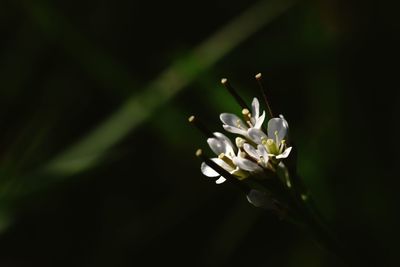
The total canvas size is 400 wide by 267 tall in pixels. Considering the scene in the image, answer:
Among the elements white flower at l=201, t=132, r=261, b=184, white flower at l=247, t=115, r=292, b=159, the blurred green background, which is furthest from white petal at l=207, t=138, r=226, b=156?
Answer: the blurred green background

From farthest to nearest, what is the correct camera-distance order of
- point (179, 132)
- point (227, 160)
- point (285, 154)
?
point (179, 132) → point (227, 160) → point (285, 154)

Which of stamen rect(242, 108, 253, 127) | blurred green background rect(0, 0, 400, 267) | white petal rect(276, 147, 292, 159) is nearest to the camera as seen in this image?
white petal rect(276, 147, 292, 159)

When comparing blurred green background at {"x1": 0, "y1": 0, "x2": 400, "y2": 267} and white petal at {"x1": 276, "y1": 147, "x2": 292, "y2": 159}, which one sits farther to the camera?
blurred green background at {"x1": 0, "y1": 0, "x2": 400, "y2": 267}

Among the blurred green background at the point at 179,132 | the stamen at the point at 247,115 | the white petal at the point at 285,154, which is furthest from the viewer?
the blurred green background at the point at 179,132

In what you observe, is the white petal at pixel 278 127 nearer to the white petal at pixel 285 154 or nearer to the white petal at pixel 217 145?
the white petal at pixel 285 154

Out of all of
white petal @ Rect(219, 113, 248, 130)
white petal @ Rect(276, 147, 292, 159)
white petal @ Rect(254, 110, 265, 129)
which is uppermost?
white petal @ Rect(219, 113, 248, 130)

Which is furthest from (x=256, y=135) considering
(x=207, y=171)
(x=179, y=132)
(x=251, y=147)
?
(x=179, y=132)

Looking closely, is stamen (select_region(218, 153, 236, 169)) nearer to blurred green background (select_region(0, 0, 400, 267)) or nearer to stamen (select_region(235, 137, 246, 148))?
stamen (select_region(235, 137, 246, 148))

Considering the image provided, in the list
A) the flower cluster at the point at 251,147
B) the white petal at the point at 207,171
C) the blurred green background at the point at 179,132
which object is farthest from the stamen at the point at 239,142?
the blurred green background at the point at 179,132

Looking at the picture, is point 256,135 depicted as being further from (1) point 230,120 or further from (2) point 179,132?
(2) point 179,132
